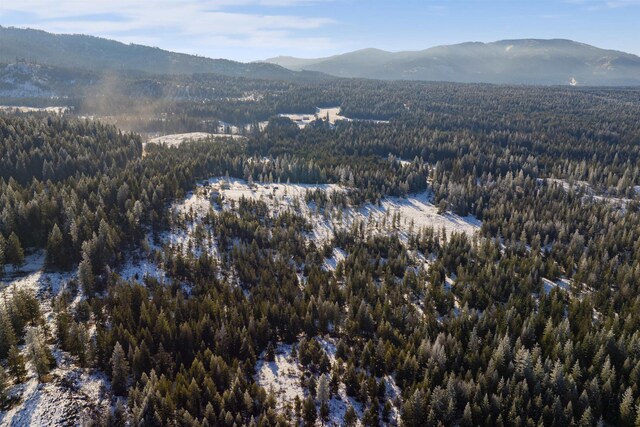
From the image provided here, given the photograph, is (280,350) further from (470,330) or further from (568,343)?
(568,343)

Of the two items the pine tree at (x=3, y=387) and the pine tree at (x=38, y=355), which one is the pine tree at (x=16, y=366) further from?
the pine tree at (x=3, y=387)

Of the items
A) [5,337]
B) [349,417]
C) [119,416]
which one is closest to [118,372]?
[119,416]

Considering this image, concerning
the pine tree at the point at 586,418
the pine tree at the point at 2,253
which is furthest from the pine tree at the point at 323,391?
the pine tree at the point at 2,253

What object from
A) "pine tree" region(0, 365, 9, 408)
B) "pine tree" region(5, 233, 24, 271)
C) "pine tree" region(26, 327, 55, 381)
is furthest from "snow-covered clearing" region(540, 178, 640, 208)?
"pine tree" region(5, 233, 24, 271)

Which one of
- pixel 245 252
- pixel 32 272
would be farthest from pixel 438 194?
pixel 32 272

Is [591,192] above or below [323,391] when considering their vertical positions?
below

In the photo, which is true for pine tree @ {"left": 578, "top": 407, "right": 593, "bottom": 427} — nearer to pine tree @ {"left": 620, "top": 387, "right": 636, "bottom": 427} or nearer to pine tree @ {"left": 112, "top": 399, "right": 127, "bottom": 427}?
pine tree @ {"left": 620, "top": 387, "right": 636, "bottom": 427}

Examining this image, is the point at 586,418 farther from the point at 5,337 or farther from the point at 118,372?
the point at 5,337
